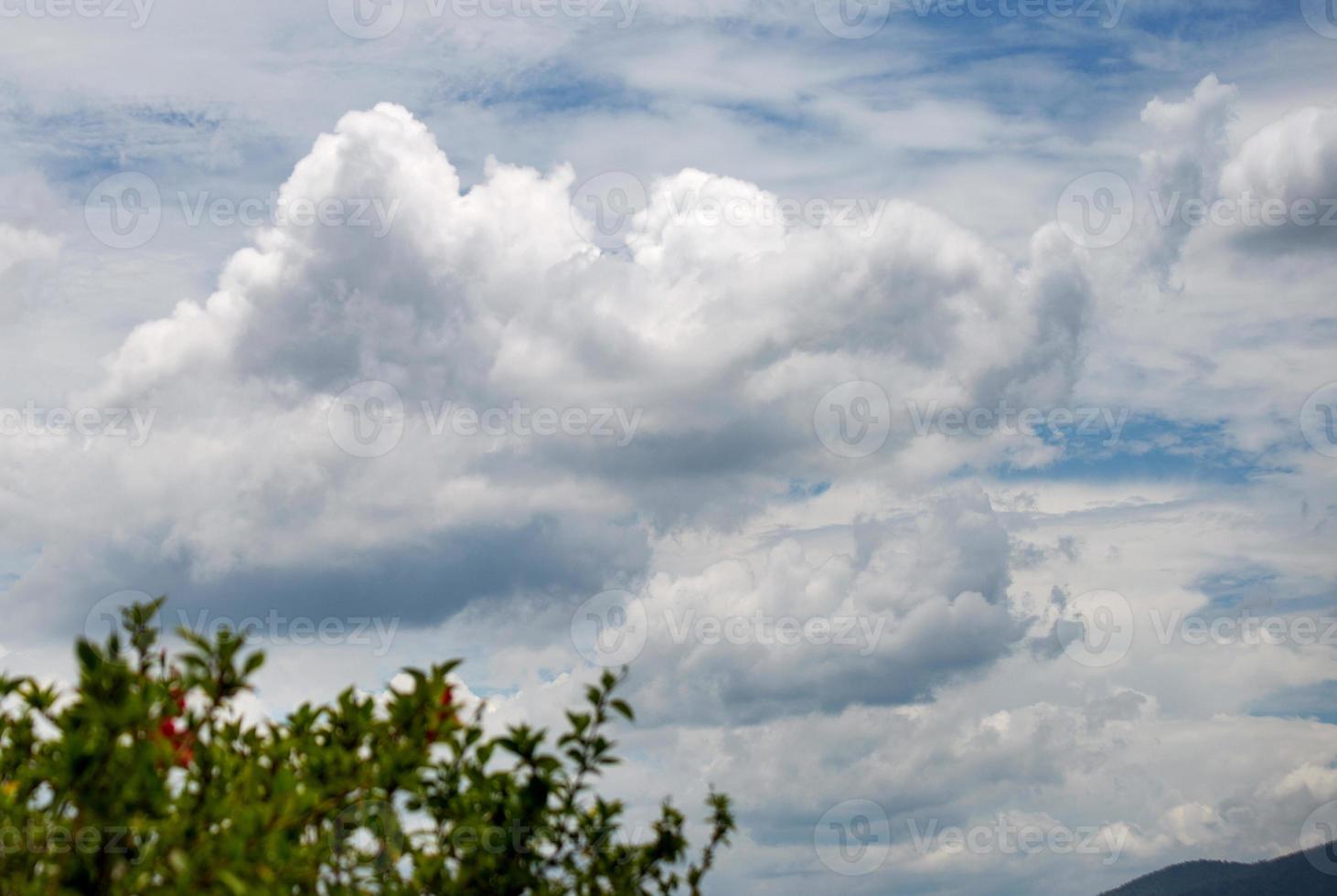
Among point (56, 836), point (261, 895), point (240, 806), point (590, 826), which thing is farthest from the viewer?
point (590, 826)

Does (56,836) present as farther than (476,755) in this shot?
No

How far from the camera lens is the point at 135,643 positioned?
8.95 metres

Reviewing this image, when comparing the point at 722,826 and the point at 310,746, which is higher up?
the point at 310,746

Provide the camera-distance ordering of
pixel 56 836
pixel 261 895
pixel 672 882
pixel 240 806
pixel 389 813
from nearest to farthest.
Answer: pixel 261 895, pixel 56 836, pixel 240 806, pixel 389 813, pixel 672 882

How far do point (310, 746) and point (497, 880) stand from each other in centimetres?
179

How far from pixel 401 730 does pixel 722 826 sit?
174 inches

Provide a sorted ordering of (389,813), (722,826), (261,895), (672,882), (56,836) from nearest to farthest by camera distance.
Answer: (261,895)
(56,836)
(389,813)
(672,882)
(722,826)

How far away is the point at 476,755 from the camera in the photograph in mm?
9602

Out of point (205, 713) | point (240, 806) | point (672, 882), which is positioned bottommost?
point (672, 882)

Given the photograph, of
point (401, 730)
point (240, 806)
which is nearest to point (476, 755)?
point (401, 730)

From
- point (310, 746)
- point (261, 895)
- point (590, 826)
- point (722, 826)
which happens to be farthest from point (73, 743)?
point (722, 826)

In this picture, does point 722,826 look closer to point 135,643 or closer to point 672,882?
point 672,882

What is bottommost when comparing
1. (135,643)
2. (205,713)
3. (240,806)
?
(240,806)

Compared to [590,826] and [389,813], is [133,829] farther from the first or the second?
[590,826]
